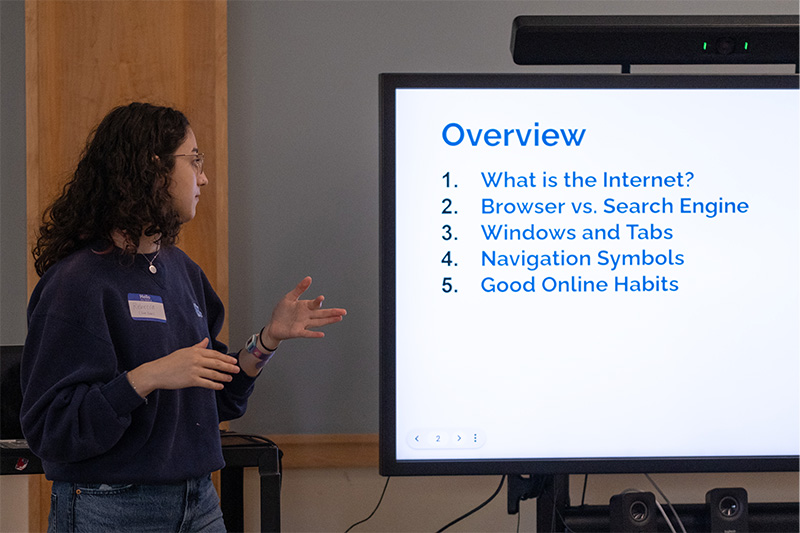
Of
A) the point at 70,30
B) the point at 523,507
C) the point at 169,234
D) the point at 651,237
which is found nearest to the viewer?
the point at 169,234

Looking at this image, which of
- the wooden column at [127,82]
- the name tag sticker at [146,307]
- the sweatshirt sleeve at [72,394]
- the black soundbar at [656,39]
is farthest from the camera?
the wooden column at [127,82]

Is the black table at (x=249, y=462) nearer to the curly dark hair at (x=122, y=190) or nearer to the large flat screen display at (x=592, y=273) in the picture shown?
the large flat screen display at (x=592, y=273)

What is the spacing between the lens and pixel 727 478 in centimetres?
205

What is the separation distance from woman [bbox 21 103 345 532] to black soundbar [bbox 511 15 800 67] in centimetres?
76

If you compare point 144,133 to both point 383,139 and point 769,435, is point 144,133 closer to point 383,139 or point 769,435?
point 383,139

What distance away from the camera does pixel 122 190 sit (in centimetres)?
128

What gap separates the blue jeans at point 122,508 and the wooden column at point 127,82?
0.72m

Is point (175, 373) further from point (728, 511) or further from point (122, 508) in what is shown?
point (728, 511)


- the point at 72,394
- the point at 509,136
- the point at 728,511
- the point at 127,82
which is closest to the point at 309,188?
the point at 127,82

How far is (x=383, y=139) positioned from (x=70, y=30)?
1116mm

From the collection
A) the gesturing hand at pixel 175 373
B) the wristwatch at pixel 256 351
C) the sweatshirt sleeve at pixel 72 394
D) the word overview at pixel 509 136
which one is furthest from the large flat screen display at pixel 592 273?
the sweatshirt sleeve at pixel 72 394

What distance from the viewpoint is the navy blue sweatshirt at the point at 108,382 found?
116 centimetres

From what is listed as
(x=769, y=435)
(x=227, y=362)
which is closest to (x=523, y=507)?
(x=769, y=435)

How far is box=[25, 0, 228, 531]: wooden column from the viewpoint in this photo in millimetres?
1939
